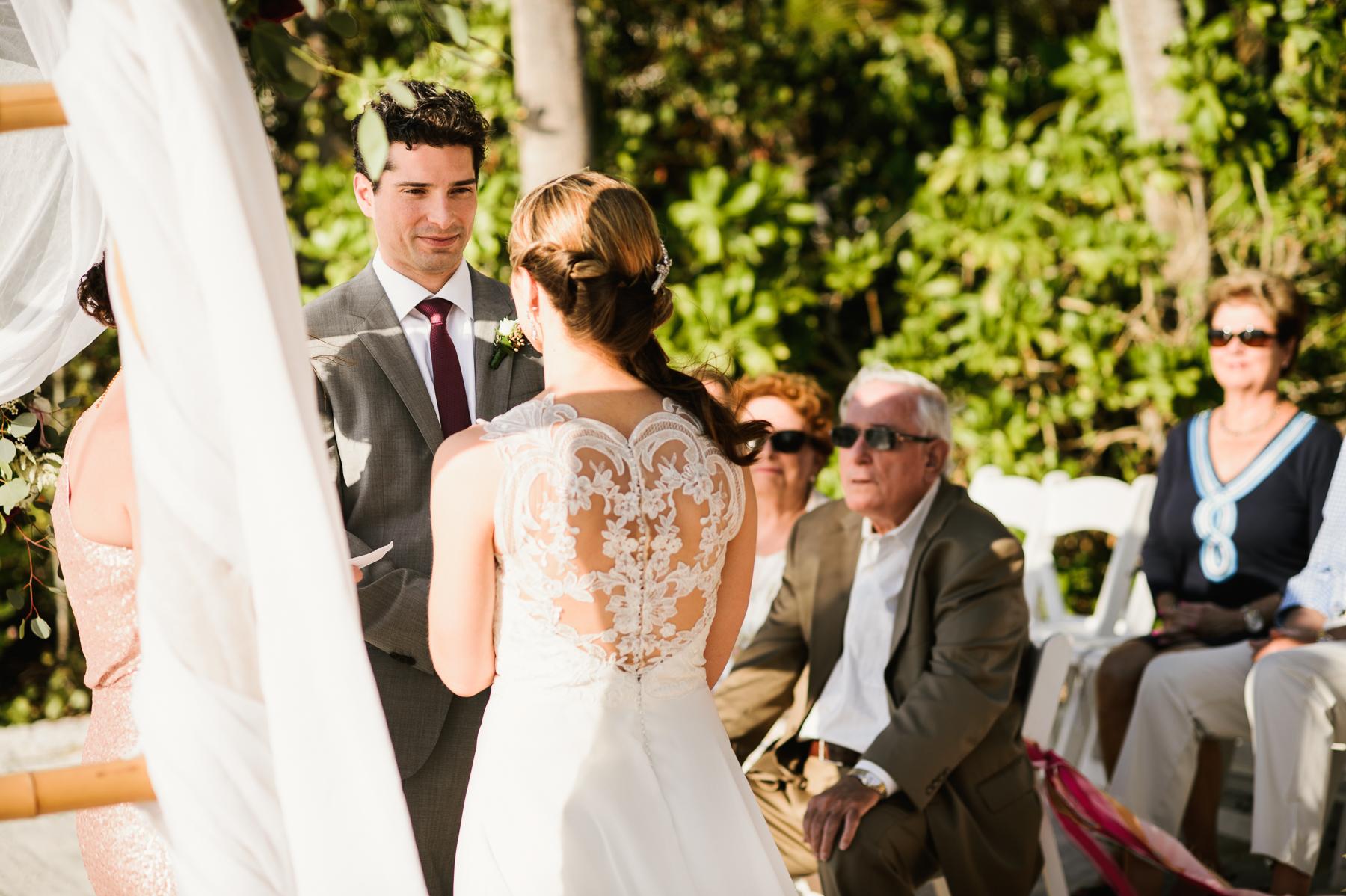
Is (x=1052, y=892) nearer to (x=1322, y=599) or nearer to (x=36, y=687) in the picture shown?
(x=1322, y=599)

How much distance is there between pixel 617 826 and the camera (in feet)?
6.31

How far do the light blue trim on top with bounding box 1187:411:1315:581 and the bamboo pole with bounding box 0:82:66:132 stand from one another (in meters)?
4.27

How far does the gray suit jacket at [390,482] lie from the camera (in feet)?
7.32

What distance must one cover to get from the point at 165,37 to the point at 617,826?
1.39 meters

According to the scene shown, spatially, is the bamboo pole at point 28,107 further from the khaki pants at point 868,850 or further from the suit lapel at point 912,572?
the suit lapel at point 912,572

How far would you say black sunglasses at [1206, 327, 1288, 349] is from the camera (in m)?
4.39

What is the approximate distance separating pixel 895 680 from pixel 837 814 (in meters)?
0.47

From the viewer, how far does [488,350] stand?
98.3 inches

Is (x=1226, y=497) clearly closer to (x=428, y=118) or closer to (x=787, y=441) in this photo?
(x=787, y=441)

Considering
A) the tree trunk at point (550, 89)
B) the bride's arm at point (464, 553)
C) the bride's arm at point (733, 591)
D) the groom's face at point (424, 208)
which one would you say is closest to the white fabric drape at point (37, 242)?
the groom's face at point (424, 208)

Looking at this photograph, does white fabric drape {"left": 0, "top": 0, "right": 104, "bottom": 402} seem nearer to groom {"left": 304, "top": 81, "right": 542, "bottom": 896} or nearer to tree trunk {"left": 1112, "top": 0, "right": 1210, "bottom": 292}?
groom {"left": 304, "top": 81, "right": 542, "bottom": 896}

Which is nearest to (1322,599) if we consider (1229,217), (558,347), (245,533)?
(1229,217)

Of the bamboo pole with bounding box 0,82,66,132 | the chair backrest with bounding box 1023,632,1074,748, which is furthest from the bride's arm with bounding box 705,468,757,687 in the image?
the chair backrest with bounding box 1023,632,1074,748

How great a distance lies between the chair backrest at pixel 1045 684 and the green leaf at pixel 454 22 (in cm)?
257
